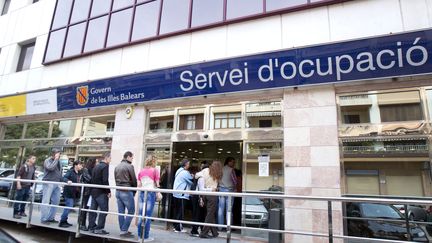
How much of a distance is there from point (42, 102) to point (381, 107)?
36.1ft

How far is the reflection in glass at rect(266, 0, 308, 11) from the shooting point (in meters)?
7.99

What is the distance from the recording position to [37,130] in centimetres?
1241

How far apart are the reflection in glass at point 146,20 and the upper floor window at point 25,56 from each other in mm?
5936

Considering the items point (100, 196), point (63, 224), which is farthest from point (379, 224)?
point (63, 224)

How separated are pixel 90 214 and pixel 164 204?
2168 mm

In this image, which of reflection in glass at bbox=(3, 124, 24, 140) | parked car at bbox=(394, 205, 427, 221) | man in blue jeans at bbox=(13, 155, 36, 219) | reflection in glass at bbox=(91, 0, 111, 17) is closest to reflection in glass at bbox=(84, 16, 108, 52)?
reflection in glass at bbox=(91, 0, 111, 17)

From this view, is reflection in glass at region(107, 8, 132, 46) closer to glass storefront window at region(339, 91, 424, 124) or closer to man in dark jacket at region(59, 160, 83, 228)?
man in dark jacket at region(59, 160, 83, 228)

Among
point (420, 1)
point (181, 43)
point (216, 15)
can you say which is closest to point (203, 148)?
point (181, 43)

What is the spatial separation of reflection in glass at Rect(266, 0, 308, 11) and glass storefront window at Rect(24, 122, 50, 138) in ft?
30.2

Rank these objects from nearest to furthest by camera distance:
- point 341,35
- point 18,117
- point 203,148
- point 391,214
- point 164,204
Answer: point 391,214, point 341,35, point 164,204, point 203,148, point 18,117

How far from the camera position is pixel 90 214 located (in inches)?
255

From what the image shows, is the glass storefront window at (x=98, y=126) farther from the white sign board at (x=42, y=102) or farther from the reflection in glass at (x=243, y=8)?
the reflection in glass at (x=243, y=8)

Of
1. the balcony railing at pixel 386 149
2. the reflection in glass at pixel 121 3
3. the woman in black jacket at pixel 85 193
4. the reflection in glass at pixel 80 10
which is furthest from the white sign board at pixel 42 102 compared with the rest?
the balcony railing at pixel 386 149

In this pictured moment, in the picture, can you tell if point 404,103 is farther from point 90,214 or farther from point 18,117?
point 18,117
